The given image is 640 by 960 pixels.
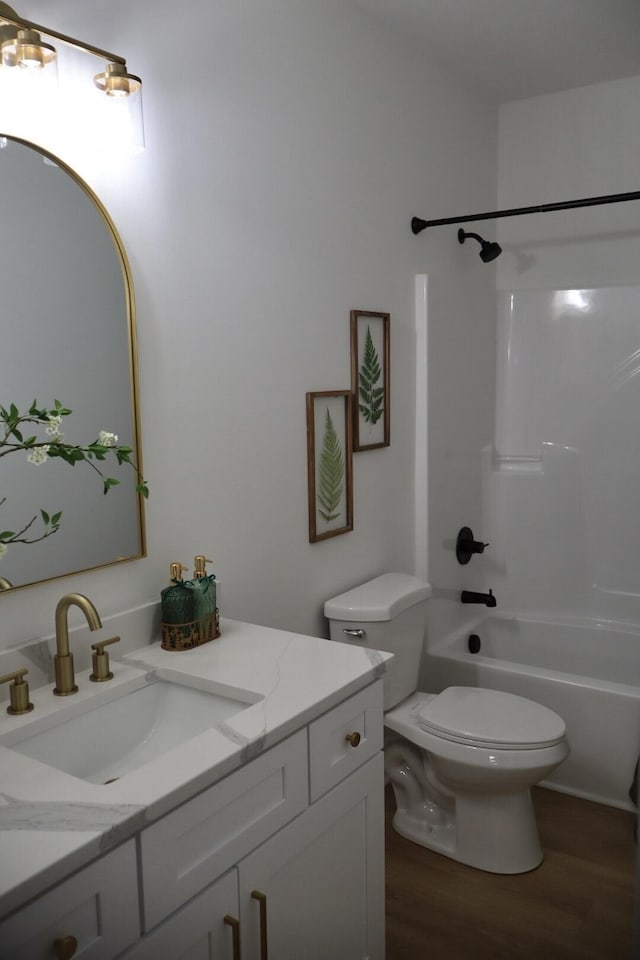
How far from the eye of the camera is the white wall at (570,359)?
10.8ft

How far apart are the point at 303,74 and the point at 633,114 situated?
1.67m

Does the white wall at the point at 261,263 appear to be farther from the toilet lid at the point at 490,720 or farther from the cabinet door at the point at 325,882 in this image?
the cabinet door at the point at 325,882

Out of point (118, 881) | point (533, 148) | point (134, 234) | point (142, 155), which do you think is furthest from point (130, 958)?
point (533, 148)

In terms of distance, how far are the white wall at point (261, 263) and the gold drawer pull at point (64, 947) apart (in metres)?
0.64

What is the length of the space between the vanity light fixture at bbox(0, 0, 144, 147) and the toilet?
143cm

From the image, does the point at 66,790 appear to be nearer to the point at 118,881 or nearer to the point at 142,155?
the point at 118,881

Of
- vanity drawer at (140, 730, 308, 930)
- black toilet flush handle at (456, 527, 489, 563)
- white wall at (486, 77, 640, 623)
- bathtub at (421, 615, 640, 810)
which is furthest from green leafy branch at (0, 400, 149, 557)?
white wall at (486, 77, 640, 623)

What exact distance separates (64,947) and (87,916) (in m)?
0.05

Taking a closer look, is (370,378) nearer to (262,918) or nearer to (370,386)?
(370,386)

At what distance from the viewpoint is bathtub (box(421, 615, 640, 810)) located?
8.82 ft

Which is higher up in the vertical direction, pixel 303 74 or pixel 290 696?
pixel 303 74

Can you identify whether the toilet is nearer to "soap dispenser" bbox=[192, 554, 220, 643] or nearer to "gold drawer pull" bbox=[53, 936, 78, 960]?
"soap dispenser" bbox=[192, 554, 220, 643]

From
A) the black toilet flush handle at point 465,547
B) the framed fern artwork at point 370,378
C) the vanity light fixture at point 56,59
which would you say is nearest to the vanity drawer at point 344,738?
the framed fern artwork at point 370,378

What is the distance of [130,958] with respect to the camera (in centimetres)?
115
